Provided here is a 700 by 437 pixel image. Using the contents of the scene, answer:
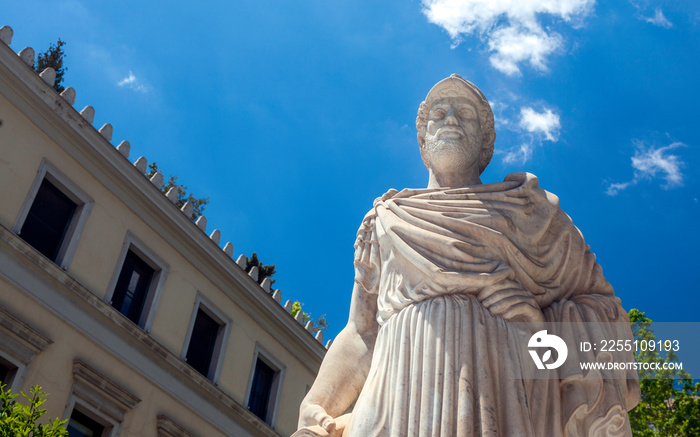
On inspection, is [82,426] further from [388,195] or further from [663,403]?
[388,195]

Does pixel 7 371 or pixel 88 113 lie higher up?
pixel 88 113

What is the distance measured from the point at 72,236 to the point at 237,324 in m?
7.05

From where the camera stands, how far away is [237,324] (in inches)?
932

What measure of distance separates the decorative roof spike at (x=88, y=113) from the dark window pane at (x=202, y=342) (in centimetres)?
714

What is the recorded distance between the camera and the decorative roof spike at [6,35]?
1781 cm

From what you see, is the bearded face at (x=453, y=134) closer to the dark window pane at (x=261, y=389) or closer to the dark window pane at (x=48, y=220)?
the dark window pane at (x=48, y=220)

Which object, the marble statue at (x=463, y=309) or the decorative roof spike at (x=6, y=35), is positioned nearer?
the marble statue at (x=463, y=309)

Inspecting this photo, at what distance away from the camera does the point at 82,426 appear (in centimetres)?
1755

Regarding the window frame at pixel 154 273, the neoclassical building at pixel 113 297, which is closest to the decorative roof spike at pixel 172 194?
the neoclassical building at pixel 113 297

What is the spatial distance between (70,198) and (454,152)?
17.0 m

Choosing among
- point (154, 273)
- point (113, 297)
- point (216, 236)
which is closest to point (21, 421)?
point (113, 297)

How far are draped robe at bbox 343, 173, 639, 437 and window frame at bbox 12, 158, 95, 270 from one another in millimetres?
15812

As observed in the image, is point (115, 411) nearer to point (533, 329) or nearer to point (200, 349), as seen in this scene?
point (200, 349)

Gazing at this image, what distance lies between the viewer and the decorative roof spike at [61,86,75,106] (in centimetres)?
1926
